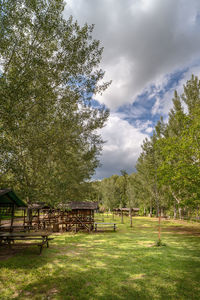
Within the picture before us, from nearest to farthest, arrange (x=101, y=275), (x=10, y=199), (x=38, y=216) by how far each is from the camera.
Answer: (x=101, y=275) < (x=10, y=199) < (x=38, y=216)

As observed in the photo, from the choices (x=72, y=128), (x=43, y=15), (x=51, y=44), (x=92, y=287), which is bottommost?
(x=92, y=287)

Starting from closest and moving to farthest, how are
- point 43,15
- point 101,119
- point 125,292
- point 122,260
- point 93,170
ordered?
1. point 125,292
2. point 43,15
3. point 122,260
4. point 101,119
5. point 93,170

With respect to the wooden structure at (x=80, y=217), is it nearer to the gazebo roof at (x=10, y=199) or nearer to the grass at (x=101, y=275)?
the gazebo roof at (x=10, y=199)

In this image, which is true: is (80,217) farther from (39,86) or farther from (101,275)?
(39,86)

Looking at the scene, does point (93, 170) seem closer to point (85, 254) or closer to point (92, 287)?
point (85, 254)

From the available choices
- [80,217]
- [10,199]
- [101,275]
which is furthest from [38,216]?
[101,275]

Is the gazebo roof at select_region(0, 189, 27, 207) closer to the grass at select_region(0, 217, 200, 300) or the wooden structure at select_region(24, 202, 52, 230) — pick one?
the wooden structure at select_region(24, 202, 52, 230)

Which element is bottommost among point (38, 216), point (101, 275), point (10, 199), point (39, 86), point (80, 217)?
point (80, 217)

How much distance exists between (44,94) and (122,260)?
9864 mm

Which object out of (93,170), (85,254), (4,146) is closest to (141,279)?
(85,254)

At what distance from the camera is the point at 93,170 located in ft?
72.5

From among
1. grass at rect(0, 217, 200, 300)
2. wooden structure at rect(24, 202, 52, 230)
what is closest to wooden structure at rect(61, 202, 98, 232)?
wooden structure at rect(24, 202, 52, 230)

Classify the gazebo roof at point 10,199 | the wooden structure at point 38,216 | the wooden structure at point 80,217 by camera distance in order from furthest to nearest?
the wooden structure at point 80,217 → the wooden structure at point 38,216 → the gazebo roof at point 10,199

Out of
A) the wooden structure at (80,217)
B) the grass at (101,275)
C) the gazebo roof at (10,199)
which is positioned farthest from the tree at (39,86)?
the wooden structure at (80,217)
